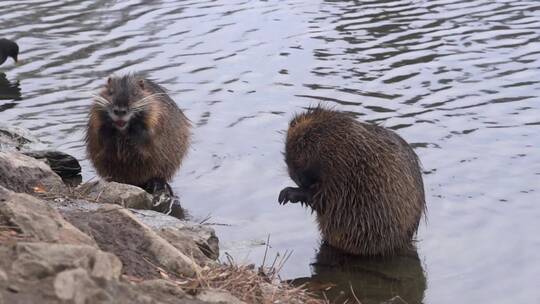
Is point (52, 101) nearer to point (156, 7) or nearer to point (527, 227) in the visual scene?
point (156, 7)

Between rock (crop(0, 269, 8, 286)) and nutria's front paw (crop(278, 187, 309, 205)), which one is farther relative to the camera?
nutria's front paw (crop(278, 187, 309, 205))

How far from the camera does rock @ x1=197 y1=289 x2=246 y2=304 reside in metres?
4.34

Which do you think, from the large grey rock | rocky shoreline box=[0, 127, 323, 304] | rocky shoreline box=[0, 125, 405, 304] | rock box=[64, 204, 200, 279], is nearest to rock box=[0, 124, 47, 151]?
rocky shoreline box=[0, 125, 405, 304]

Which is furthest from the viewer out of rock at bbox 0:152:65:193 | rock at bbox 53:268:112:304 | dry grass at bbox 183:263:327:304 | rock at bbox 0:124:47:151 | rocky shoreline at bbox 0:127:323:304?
rock at bbox 0:124:47:151

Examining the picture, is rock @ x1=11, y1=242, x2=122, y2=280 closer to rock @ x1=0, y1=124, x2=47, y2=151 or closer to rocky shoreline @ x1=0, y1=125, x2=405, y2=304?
rocky shoreline @ x1=0, y1=125, x2=405, y2=304

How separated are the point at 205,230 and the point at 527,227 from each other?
8.12 ft

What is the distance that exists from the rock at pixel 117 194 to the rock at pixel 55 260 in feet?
11.1

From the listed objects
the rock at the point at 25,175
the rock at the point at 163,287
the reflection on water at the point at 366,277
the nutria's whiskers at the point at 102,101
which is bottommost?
the reflection on water at the point at 366,277

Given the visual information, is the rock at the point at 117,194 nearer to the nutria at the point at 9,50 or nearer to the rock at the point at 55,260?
the rock at the point at 55,260

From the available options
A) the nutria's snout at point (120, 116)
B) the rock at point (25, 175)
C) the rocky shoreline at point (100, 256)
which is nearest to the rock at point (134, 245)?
the rocky shoreline at point (100, 256)

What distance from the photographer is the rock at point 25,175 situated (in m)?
6.73

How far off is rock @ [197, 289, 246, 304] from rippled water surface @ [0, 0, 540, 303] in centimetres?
214

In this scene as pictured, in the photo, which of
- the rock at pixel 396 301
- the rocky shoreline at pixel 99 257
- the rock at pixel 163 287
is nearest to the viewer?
the rocky shoreline at pixel 99 257

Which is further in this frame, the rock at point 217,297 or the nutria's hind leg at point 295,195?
the nutria's hind leg at point 295,195
